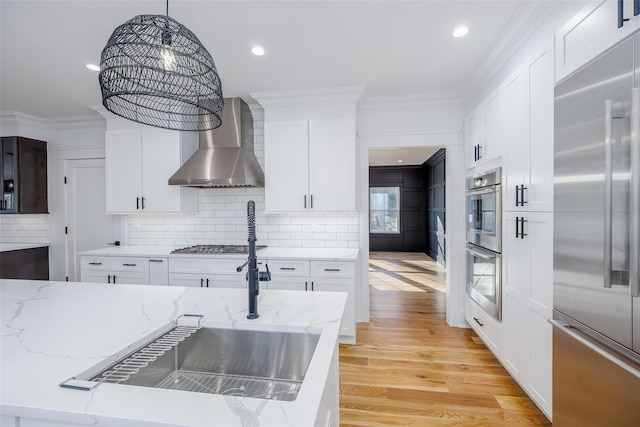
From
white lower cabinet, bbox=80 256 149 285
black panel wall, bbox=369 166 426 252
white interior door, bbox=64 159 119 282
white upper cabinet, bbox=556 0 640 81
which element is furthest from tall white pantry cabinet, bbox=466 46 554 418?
black panel wall, bbox=369 166 426 252

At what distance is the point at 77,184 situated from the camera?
4.15 m

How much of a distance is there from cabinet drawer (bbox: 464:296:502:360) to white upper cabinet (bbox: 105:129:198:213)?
3.38m

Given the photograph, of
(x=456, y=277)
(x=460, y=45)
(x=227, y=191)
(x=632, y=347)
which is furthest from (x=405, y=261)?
(x=632, y=347)

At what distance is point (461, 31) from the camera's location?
85.8 inches

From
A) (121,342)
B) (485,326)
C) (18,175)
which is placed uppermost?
(18,175)

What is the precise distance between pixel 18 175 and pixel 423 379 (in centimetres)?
529

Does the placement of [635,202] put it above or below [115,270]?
above

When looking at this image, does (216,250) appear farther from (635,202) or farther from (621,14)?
(621,14)

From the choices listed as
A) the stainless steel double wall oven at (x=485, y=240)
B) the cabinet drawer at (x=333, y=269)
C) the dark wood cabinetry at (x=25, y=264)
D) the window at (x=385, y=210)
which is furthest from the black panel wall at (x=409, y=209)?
the dark wood cabinetry at (x=25, y=264)

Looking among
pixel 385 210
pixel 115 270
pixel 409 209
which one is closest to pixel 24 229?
pixel 115 270

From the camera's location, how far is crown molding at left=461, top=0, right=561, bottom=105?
183 centimetres

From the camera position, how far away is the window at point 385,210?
923cm

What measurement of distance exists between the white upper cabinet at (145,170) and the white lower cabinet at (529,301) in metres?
3.34

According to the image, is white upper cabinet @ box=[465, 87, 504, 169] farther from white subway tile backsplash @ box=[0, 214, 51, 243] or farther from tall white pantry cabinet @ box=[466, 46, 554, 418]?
white subway tile backsplash @ box=[0, 214, 51, 243]
